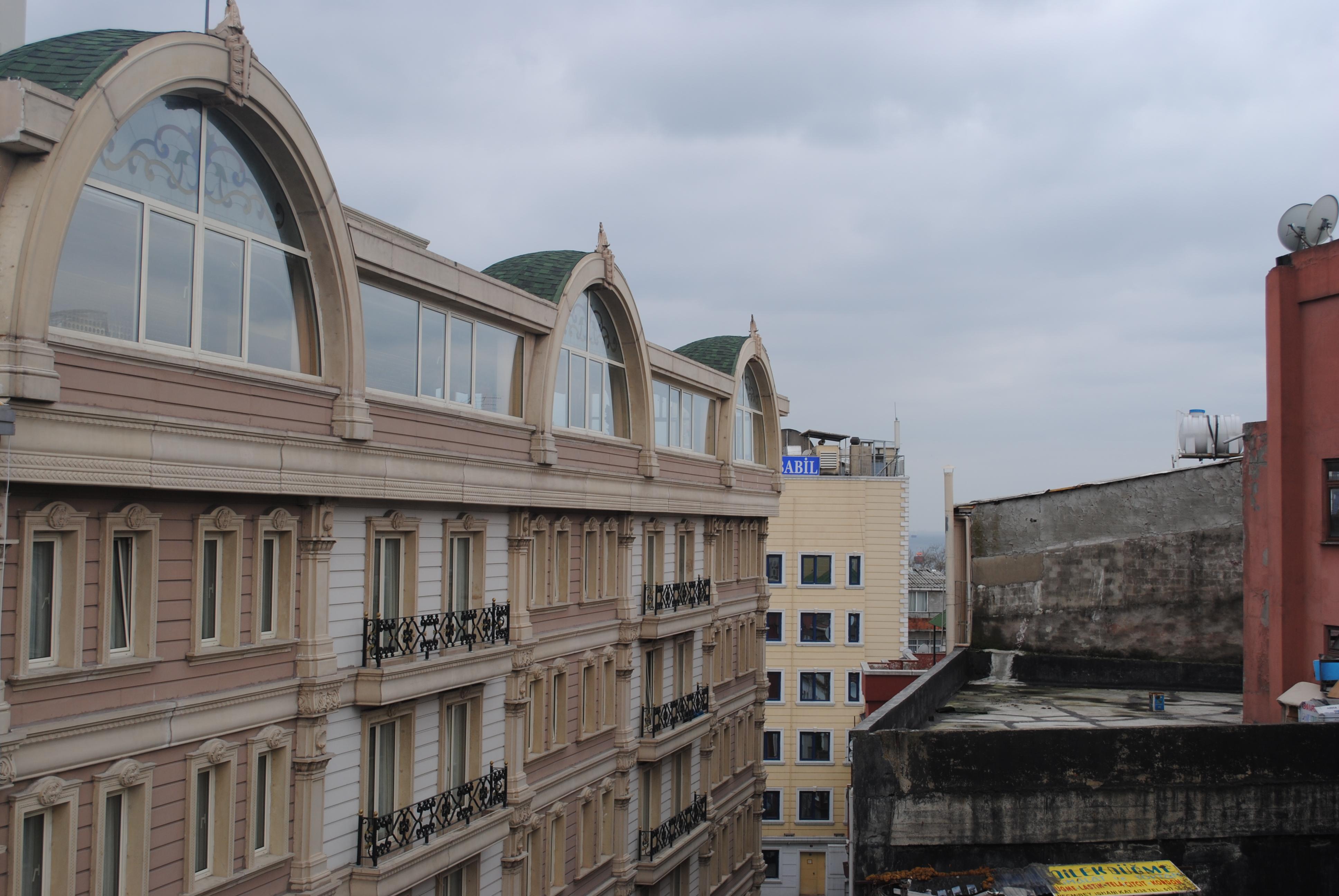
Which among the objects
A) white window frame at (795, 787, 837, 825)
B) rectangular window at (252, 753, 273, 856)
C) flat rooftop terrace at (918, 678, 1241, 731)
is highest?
rectangular window at (252, 753, 273, 856)

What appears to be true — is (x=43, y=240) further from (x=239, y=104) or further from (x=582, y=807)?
(x=582, y=807)

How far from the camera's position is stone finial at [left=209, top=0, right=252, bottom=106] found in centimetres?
1356

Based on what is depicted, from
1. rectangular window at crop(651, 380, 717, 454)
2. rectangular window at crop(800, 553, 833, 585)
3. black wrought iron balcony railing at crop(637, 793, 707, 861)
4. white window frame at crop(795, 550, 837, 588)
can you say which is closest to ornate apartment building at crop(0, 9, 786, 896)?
black wrought iron balcony railing at crop(637, 793, 707, 861)

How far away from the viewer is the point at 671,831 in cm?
2953

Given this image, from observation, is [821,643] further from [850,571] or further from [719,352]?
[719,352]

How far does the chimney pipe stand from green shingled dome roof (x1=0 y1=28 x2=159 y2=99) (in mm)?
5827

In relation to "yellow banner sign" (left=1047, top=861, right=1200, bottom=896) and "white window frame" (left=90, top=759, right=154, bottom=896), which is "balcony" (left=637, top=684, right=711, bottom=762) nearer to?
"yellow banner sign" (left=1047, top=861, right=1200, bottom=896)

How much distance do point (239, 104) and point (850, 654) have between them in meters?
46.3

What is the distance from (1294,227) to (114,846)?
2380 cm

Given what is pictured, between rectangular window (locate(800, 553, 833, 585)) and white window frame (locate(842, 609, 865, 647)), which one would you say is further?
rectangular window (locate(800, 553, 833, 585))

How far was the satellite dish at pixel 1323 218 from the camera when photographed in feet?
73.7

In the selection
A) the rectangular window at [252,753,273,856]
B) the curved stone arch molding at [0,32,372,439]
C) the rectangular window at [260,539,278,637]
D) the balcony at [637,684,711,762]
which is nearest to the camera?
the curved stone arch molding at [0,32,372,439]

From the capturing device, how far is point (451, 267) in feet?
61.7

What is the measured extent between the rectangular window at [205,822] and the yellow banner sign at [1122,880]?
42.4ft
